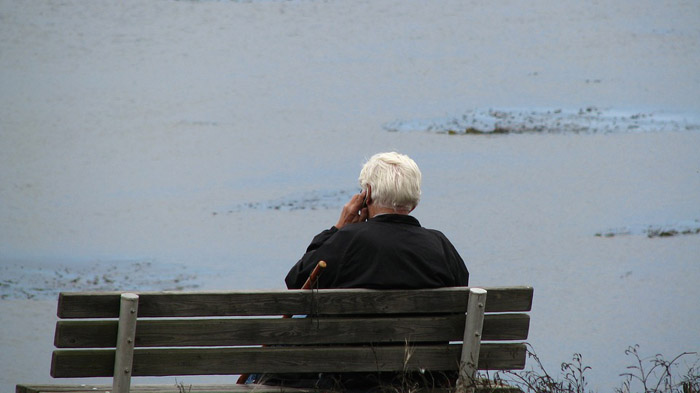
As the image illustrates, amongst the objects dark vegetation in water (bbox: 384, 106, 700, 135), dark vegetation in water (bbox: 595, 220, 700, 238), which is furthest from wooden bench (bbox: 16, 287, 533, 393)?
dark vegetation in water (bbox: 595, 220, 700, 238)

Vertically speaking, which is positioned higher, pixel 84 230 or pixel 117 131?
pixel 117 131

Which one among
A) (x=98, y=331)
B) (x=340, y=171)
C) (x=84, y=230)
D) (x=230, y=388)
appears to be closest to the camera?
(x=98, y=331)

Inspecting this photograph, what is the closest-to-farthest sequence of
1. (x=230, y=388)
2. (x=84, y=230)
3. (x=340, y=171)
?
(x=230, y=388) < (x=84, y=230) < (x=340, y=171)

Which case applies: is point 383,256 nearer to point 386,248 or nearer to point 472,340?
point 386,248

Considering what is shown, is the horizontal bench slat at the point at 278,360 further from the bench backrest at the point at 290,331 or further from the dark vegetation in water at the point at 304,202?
the dark vegetation in water at the point at 304,202

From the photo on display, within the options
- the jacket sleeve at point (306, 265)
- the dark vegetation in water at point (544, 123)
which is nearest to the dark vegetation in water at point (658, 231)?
the dark vegetation in water at point (544, 123)

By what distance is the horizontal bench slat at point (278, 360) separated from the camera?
Answer: 171cm

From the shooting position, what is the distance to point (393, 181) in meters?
1.98

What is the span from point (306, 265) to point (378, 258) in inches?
6.0

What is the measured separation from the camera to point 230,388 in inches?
74.6

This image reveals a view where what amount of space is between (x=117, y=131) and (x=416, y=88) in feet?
5.37

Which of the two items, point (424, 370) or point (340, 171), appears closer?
point (424, 370)

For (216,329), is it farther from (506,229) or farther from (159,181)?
(506,229)

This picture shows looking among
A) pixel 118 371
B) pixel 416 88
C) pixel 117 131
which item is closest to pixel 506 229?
pixel 416 88
